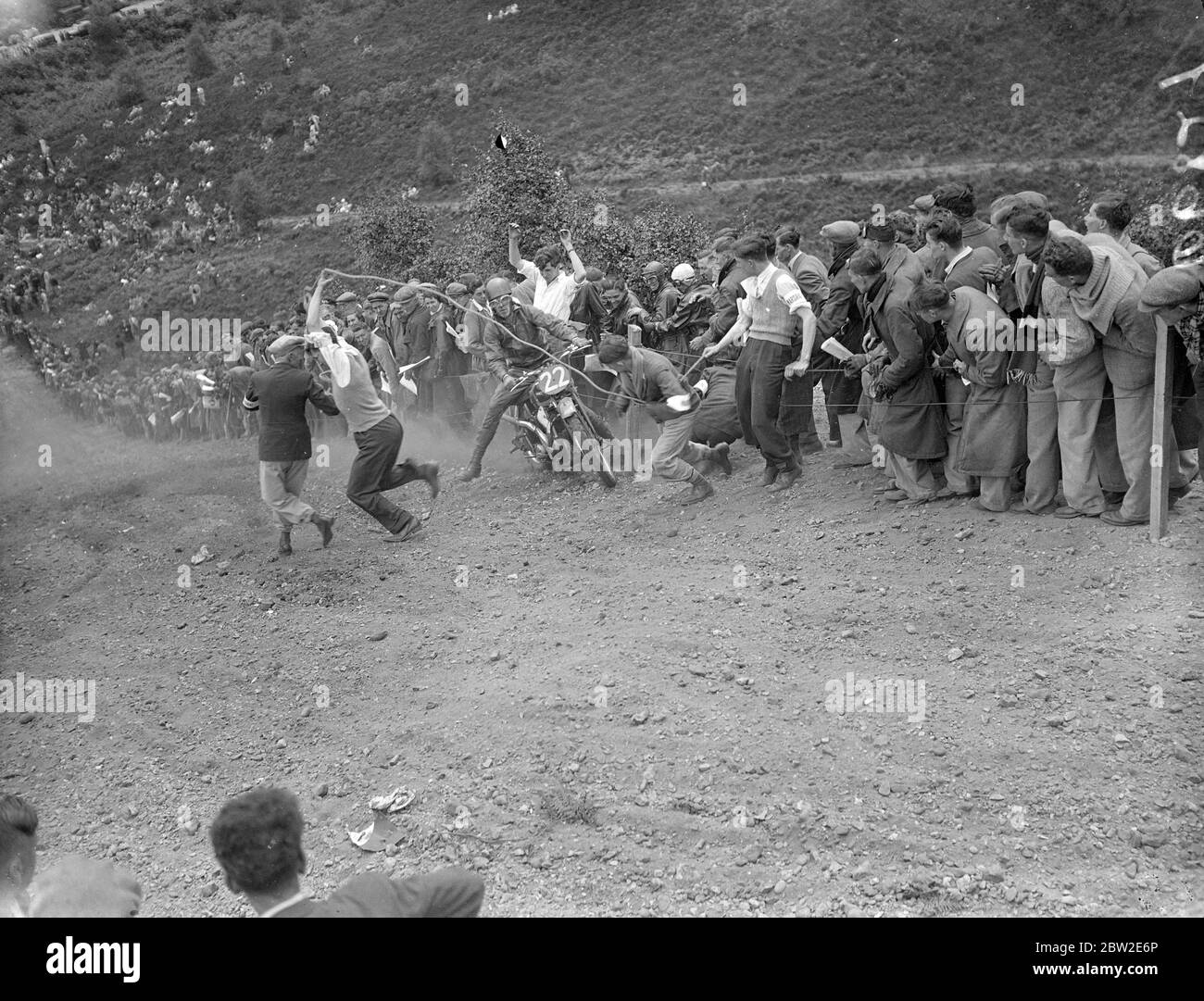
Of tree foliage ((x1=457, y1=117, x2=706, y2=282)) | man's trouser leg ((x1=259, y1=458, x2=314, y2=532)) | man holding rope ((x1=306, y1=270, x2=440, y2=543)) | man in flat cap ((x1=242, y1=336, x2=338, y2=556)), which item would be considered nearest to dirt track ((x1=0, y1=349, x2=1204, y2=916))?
man's trouser leg ((x1=259, y1=458, x2=314, y2=532))

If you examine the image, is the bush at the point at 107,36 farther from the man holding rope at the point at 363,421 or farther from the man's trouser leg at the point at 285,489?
the man's trouser leg at the point at 285,489

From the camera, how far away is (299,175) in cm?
4781

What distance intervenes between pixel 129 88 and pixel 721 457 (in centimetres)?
3829

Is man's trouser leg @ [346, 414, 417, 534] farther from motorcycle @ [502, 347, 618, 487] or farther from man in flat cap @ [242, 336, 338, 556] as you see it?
motorcycle @ [502, 347, 618, 487]

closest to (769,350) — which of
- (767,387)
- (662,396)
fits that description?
(767,387)

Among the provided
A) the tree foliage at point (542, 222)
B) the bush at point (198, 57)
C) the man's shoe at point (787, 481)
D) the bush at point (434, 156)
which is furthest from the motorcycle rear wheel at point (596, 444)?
the bush at point (198, 57)

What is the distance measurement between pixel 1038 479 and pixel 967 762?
8.63ft

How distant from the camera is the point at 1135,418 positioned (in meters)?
7.28

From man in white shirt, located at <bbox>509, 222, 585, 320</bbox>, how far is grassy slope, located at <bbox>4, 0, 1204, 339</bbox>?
86.4ft

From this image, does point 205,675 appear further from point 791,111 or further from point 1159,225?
point 791,111

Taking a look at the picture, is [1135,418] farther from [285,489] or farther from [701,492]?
[285,489]

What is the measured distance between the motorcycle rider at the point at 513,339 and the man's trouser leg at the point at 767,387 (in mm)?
1997

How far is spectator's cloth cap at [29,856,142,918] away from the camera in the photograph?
3.46 m

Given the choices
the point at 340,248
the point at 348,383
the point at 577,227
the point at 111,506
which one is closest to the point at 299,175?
the point at 340,248
